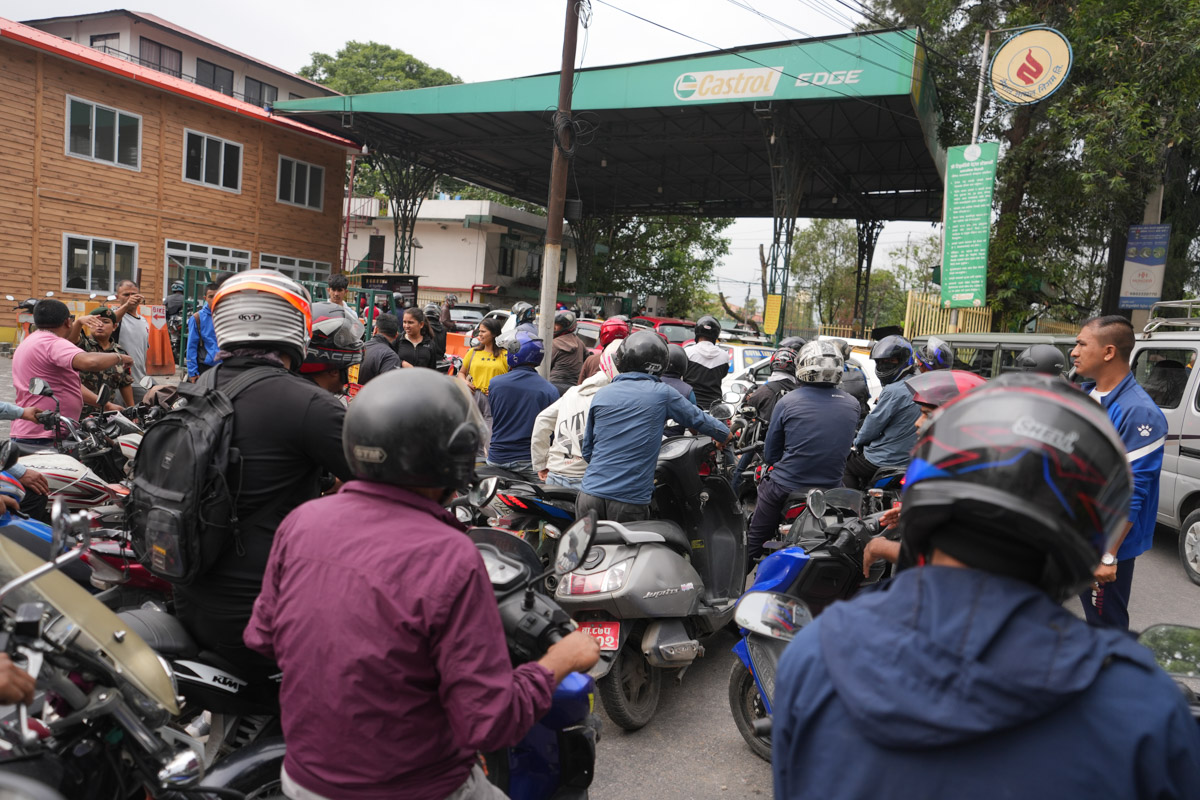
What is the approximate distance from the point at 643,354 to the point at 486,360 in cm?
345

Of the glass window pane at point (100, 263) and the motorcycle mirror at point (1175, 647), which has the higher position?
the glass window pane at point (100, 263)

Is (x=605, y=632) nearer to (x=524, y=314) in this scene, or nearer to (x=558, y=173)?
(x=524, y=314)

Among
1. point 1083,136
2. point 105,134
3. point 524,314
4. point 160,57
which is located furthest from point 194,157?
point 1083,136

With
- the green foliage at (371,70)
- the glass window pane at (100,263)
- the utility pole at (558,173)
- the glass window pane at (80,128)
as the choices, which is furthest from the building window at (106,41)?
the utility pole at (558,173)

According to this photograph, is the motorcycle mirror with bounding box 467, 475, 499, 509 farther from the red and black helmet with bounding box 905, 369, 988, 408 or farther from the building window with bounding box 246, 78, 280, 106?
the building window with bounding box 246, 78, 280, 106

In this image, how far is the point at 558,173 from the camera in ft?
39.2

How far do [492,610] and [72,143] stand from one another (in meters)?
21.9

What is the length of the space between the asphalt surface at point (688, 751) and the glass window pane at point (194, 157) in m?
21.3

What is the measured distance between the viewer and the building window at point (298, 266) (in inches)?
939

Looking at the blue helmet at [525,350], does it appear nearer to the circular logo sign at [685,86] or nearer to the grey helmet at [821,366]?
the grey helmet at [821,366]

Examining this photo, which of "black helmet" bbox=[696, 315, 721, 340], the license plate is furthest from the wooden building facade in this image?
the license plate

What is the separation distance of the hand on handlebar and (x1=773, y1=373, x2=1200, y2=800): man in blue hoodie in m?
0.72

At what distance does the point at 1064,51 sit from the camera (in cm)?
1283

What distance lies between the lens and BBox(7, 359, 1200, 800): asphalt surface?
3.56 metres
